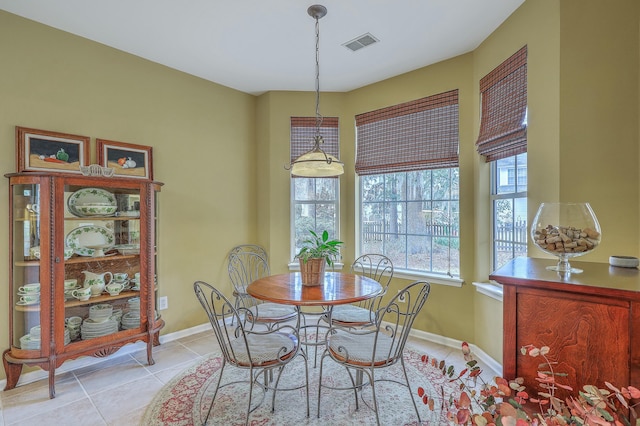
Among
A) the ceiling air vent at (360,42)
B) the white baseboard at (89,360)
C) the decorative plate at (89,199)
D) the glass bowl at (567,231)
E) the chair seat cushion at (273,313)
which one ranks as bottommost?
the white baseboard at (89,360)

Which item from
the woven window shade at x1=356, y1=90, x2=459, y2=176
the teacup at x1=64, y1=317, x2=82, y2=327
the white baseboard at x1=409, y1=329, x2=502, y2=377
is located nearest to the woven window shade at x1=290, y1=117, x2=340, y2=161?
the woven window shade at x1=356, y1=90, x2=459, y2=176

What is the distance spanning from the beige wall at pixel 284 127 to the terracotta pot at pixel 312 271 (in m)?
1.41

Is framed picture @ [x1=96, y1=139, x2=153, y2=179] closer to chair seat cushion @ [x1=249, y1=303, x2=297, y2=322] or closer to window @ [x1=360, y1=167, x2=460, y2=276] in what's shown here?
chair seat cushion @ [x1=249, y1=303, x2=297, y2=322]

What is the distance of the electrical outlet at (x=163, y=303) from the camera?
3.21m

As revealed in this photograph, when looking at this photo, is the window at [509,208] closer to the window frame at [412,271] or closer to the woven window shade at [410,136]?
the window frame at [412,271]

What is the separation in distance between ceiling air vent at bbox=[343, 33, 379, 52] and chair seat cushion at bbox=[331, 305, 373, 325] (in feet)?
7.50

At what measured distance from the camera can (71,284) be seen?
2.48m

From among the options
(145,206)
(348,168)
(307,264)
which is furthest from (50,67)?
(348,168)

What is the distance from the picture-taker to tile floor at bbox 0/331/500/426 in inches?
81.1

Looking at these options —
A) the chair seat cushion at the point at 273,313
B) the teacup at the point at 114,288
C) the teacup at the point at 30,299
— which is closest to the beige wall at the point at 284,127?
the teacup at the point at 30,299

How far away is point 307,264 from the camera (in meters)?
2.38

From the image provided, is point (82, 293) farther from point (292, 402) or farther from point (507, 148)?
point (507, 148)

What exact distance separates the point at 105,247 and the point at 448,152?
10.4 ft

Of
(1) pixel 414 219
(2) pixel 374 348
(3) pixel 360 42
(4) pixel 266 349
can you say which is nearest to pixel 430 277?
(1) pixel 414 219
